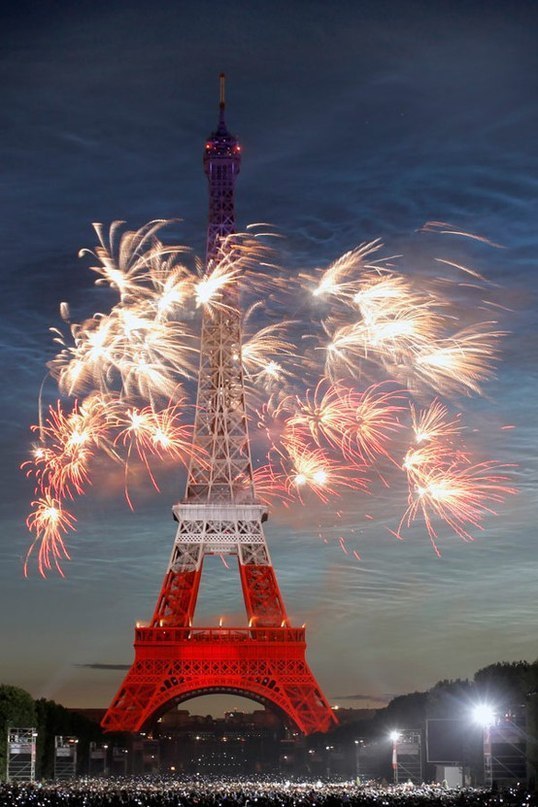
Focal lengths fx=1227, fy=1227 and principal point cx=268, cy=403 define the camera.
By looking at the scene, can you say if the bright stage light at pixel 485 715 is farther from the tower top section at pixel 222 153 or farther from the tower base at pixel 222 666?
the tower top section at pixel 222 153

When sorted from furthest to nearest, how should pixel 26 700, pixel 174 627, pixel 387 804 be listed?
pixel 174 627 < pixel 26 700 < pixel 387 804

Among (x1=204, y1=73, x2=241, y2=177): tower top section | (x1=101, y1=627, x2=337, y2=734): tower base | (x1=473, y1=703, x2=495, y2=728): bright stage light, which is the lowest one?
(x1=473, y1=703, x2=495, y2=728): bright stage light

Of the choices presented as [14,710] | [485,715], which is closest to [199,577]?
[14,710]

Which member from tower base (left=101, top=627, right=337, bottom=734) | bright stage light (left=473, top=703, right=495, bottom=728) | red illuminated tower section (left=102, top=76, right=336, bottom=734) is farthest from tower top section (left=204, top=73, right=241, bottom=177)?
bright stage light (left=473, top=703, right=495, bottom=728)

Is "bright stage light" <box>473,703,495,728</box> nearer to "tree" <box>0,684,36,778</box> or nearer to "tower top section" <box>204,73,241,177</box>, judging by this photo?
"tree" <box>0,684,36,778</box>

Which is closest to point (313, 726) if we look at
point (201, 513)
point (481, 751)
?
point (201, 513)

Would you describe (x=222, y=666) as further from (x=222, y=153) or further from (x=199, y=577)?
(x=222, y=153)

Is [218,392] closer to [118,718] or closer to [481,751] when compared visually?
[118,718]
